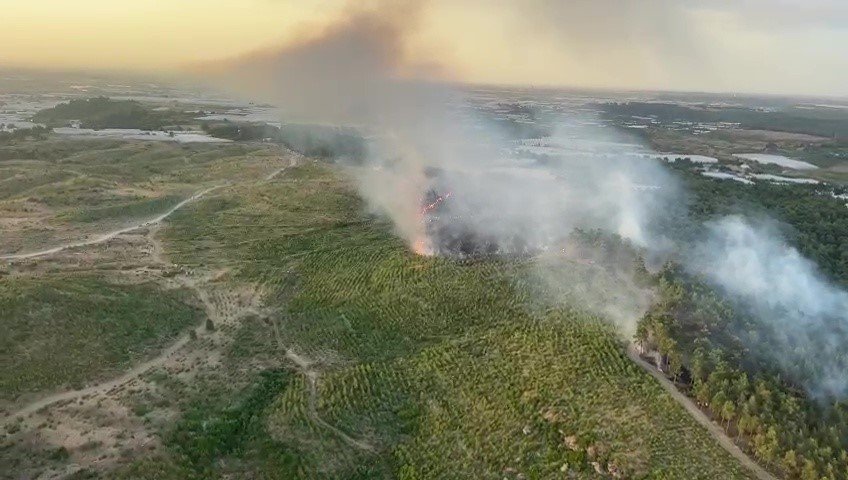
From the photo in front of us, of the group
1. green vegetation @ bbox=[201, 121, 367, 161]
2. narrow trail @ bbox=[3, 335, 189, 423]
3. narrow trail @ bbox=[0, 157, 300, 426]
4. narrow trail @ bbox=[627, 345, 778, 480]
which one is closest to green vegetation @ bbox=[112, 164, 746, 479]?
narrow trail @ bbox=[627, 345, 778, 480]

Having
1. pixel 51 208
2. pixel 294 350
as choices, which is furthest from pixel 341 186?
pixel 294 350

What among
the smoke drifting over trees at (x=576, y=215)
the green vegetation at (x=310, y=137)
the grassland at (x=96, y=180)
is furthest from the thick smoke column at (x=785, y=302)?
the green vegetation at (x=310, y=137)

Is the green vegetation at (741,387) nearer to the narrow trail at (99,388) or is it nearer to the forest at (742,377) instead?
the forest at (742,377)

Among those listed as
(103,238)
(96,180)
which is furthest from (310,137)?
(103,238)

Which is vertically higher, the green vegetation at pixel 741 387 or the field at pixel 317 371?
the green vegetation at pixel 741 387

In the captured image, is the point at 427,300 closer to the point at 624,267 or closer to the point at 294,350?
the point at 294,350

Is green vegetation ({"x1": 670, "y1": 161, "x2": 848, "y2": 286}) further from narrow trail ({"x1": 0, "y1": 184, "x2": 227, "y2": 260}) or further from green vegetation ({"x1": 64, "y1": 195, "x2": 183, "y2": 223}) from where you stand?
green vegetation ({"x1": 64, "y1": 195, "x2": 183, "y2": 223})

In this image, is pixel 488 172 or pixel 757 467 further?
pixel 488 172
